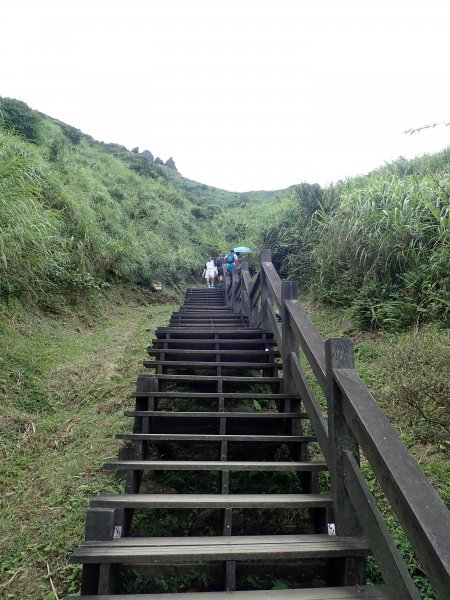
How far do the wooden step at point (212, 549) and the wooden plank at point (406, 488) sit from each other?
0.54 meters

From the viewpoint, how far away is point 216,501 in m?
2.17

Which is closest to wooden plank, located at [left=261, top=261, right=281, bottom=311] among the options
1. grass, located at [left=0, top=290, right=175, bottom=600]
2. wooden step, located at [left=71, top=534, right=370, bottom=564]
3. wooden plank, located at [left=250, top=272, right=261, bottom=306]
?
wooden plank, located at [left=250, top=272, right=261, bottom=306]

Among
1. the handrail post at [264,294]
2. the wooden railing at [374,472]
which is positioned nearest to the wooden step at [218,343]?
the handrail post at [264,294]

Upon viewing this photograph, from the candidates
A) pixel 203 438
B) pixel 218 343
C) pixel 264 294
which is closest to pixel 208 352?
pixel 218 343

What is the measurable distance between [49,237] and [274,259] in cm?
623

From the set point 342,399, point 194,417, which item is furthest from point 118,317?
point 342,399

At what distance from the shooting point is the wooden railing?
1.31 m

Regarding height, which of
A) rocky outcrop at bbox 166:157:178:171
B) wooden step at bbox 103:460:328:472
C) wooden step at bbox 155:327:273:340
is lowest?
wooden step at bbox 103:460:328:472

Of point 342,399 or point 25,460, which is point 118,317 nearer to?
point 25,460

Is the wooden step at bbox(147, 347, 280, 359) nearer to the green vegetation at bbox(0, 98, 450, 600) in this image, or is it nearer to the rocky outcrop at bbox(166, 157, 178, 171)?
the green vegetation at bbox(0, 98, 450, 600)

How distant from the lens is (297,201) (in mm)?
10812

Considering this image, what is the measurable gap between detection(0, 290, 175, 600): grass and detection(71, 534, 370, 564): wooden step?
0.53 metres

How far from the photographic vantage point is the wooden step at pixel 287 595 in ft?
5.59

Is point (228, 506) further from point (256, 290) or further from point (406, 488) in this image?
point (256, 290)
